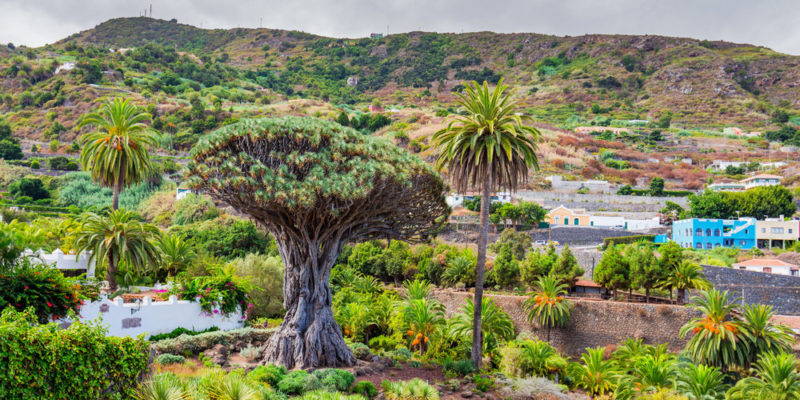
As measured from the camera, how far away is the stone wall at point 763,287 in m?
35.0

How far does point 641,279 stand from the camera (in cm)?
3275

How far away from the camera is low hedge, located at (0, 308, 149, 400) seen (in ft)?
32.2

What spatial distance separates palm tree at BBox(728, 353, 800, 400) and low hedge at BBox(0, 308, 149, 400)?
21.1 metres

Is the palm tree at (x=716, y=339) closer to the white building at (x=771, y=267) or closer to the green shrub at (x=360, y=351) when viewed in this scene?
the green shrub at (x=360, y=351)

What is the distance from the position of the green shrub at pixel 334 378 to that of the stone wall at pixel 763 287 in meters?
26.3

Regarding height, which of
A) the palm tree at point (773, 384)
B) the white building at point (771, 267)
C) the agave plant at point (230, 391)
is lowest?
the palm tree at point (773, 384)

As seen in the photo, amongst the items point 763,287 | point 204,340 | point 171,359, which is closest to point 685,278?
point 763,287

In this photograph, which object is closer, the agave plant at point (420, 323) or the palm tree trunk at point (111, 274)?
the palm tree trunk at point (111, 274)

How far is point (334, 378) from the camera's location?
17.2 metres

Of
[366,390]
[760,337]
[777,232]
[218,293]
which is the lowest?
[366,390]

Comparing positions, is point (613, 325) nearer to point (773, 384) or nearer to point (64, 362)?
point (773, 384)

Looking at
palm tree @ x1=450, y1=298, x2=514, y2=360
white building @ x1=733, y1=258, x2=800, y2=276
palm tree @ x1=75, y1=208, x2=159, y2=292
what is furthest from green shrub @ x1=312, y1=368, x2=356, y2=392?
white building @ x1=733, y1=258, x2=800, y2=276

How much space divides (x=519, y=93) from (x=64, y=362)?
15720 cm

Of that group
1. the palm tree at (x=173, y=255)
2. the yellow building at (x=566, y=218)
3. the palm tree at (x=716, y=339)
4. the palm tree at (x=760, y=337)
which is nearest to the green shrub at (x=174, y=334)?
the palm tree at (x=173, y=255)
